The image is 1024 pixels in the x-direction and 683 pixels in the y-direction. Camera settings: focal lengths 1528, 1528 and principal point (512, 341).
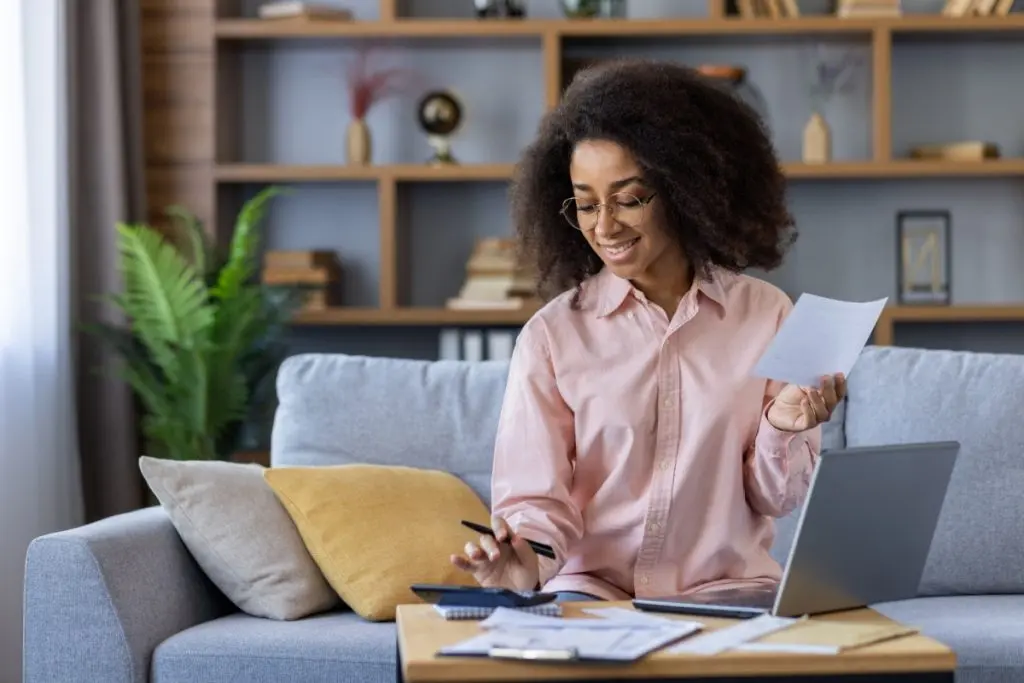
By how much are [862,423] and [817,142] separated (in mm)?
1767

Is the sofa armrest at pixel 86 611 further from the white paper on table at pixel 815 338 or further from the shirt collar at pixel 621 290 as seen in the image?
the white paper on table at pixel 815 338

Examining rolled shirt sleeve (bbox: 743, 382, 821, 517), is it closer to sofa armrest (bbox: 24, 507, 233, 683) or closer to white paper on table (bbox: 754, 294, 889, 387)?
white paper on table (bbox: 754, 294, 889, 387)

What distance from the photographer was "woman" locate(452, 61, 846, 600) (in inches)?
80.1

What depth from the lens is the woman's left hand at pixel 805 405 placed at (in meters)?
1.68

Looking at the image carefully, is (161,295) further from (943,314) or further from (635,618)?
(635,618)

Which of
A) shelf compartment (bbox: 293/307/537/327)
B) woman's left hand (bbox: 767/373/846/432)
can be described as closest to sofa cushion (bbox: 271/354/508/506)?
woman's left hand (bbox: 767/373/846/432)

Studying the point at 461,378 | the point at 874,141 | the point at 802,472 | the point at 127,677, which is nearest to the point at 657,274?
the point at 802,472

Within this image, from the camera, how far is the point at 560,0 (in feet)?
14.7

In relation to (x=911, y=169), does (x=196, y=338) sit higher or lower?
lower

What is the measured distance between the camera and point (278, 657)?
7.70ft

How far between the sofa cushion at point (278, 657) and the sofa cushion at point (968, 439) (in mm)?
980

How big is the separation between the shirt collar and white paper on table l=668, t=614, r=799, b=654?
0.63 metres

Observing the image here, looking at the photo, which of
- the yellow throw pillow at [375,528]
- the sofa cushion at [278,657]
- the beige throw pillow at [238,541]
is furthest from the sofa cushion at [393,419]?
the sofa cushion at [278,657]

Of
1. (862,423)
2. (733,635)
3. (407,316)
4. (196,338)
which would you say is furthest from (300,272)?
(733,635)
